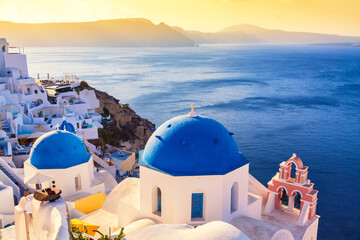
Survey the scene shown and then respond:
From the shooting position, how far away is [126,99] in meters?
70.9

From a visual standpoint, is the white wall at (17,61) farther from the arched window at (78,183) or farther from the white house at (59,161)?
the arched window at (78,183)

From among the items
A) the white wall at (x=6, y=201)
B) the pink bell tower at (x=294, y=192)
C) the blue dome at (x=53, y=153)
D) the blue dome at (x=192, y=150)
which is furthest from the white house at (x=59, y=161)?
the pink bell tower at (x=294, y=192)

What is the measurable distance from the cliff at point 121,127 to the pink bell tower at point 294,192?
25.6 meters

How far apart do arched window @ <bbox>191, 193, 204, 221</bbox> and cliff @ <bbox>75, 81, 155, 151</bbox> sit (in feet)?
87.7

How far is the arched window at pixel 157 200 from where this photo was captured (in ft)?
40.3

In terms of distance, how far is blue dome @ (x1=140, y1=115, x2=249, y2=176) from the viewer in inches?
459

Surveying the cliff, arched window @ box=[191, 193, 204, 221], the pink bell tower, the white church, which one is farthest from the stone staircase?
the pink bell tower

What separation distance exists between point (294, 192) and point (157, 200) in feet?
20.4

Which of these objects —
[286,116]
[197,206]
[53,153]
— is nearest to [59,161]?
[53,153]

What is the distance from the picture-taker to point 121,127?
45.8 metres

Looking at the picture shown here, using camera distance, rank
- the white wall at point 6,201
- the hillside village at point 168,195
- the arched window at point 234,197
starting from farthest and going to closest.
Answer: the white wall at point 6,201 → the arched window at point 234,197 → the hillside village at point 168,195

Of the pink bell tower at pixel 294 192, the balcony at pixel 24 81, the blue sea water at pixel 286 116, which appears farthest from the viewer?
the balcony at pixel 24 81

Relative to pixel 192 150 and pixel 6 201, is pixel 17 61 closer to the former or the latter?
pixel 6 201

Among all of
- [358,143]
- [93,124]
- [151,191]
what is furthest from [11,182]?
[358,143]
